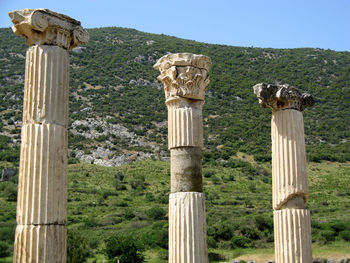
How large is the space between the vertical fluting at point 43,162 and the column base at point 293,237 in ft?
17.5

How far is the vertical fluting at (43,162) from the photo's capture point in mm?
8312

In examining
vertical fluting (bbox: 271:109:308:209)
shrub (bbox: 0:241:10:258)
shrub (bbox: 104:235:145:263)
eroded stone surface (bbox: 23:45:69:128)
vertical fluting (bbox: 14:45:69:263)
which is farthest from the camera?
shrub (bbox: 0:241:10:258)

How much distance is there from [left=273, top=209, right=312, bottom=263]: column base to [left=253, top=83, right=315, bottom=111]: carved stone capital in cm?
267

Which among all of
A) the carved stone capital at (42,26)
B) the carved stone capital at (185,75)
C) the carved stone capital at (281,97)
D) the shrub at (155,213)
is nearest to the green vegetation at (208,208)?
the shrub at (155,213)

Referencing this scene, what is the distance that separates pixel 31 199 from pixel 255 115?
51364 mm

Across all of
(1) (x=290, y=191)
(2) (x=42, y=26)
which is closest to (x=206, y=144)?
(1) (x=290, y=191)

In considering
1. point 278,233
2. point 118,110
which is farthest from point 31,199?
point 118,110

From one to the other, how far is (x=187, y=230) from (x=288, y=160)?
3393 mm

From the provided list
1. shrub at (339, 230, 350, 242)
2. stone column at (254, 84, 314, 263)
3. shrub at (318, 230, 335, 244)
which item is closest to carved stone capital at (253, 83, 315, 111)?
stone column at (254, 84, 314, 263)

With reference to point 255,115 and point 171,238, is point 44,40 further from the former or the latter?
point 255,115

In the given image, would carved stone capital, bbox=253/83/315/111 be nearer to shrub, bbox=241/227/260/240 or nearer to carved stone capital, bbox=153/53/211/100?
carved stone capital, bbox=153/53/211/100

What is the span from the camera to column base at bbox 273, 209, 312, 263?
11266mm

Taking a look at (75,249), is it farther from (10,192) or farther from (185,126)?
(185,126)

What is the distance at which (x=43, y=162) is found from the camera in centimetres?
857
